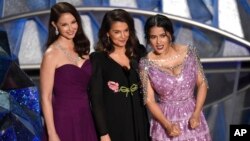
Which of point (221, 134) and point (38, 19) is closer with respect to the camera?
point (221, 134)

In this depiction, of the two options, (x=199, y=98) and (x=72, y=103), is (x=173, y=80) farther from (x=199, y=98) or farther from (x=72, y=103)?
(x=72, y=103)

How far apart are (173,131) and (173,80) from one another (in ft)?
0.98

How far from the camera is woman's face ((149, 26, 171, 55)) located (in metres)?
3.21

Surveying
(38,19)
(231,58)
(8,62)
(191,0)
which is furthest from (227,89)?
(8,62)

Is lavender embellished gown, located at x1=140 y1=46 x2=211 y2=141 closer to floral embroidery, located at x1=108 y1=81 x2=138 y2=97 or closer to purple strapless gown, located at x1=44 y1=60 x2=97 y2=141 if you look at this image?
floral embroidery, located at x1=108 y1=81 x2=138 y2=97

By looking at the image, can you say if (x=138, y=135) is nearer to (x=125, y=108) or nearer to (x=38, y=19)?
(x=125, y=108)

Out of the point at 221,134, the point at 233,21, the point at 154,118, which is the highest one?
the point at 233,21

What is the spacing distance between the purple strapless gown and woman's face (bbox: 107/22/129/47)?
220 mm

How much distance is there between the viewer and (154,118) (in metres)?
3.29

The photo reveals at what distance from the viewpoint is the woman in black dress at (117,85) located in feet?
10.6

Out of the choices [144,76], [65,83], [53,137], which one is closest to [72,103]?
[65,83]

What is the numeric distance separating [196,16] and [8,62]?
5.59 metres

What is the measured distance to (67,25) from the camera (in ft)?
10.8

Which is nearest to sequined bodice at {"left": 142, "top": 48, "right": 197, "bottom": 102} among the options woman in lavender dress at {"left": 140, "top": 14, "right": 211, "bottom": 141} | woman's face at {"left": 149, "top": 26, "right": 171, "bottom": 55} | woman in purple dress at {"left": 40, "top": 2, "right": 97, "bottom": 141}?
woman in lavender dress at {"left": 140, "top": 14, "right": 211, "bottom": 141}
